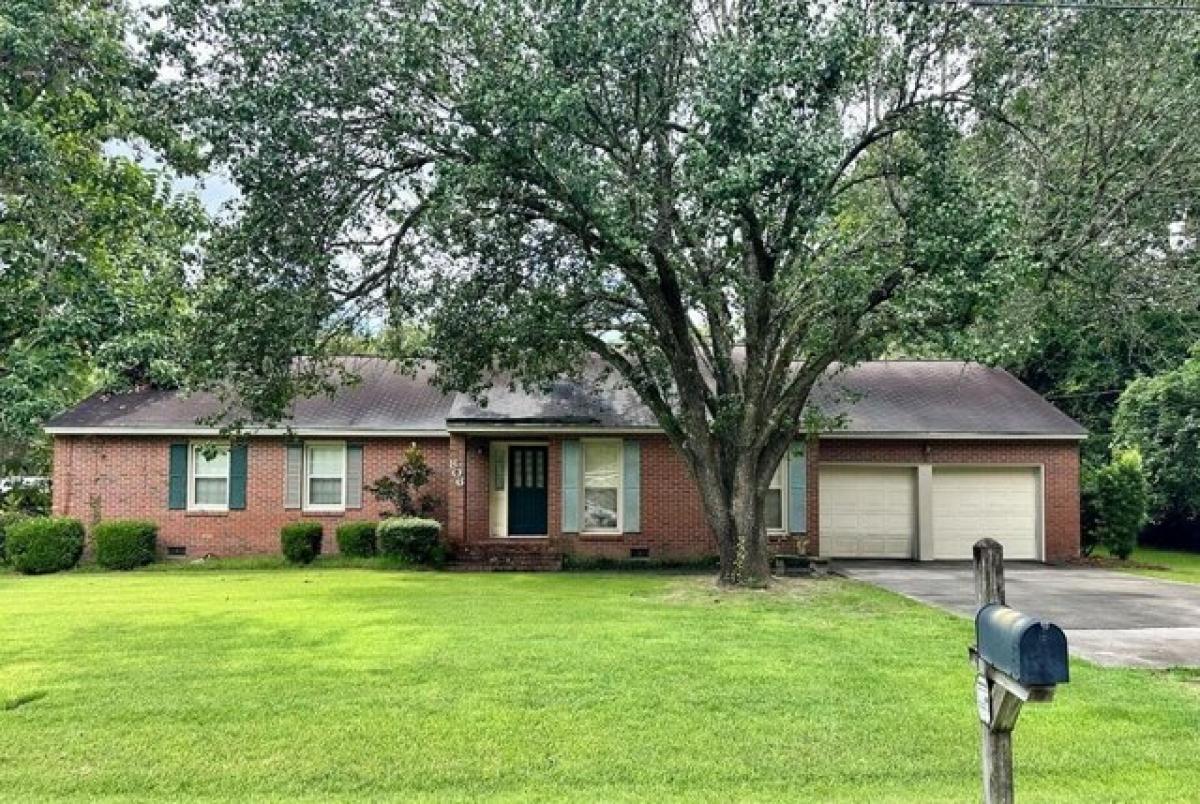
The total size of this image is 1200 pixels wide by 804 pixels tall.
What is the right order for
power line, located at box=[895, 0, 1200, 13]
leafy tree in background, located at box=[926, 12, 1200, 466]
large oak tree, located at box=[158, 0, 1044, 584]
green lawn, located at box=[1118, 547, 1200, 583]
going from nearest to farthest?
power line, located at box=[895, 0, 1200, 13]
large oak tree, located at box=[158, 0, 1044, 584]
leafy tree in background, located at box=[926, 12, 1200, 466]
green lawn, located at box=[1118, 547, 1200, 583]

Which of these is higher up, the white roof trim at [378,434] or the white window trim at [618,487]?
the white roof trim at [378,434]

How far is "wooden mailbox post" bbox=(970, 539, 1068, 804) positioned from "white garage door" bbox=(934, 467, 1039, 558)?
15642 mm

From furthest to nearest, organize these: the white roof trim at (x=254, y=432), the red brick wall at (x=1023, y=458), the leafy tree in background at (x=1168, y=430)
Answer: the leafy tree in background at (x=1168, y=430) → the red brick wall at (x=1023, y=458) → the white roof trim at (x=254, y=432)

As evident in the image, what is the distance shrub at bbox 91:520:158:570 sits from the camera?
16.8 meters

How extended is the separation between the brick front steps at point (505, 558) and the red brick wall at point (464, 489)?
42cm

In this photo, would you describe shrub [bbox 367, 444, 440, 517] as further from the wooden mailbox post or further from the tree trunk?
the wooden mailbox post

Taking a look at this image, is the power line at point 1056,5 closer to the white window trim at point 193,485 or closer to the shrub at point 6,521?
the white window trim at point 193,485

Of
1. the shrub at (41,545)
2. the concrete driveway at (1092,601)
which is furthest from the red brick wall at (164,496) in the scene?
the concrete driveway at (1092,601)

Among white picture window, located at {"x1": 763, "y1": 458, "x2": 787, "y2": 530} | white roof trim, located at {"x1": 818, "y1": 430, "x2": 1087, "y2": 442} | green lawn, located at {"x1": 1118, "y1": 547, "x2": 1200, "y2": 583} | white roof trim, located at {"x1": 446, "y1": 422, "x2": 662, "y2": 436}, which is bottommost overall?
green lawn, located at {"x1": 1118, "y1": 547, "x2": 1200, "y2": 583}

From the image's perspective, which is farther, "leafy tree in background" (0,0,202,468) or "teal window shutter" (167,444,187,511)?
"teal window shutter" (167,444,187,511)

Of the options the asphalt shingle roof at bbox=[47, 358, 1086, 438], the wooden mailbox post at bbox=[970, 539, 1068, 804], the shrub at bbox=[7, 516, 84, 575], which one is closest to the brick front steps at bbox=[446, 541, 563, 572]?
the asphalt shingle roof at bbox=[47, 358, 1086, 438]

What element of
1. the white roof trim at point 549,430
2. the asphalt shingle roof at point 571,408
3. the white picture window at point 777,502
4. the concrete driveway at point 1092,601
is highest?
the asphalt shingle roof at point 571,408

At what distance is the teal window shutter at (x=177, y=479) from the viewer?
704 inches

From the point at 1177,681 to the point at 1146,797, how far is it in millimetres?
3178
